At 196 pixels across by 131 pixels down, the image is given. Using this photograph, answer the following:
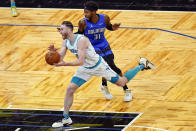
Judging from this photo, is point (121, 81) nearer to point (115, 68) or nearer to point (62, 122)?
point (115, 68)

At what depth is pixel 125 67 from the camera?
1180 centimetres

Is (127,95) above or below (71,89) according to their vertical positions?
below

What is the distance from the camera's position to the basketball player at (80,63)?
8703 millimetres

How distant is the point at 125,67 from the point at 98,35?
2.18 m

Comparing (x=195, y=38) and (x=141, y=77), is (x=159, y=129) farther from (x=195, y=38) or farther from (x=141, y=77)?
(x=195, y=38)

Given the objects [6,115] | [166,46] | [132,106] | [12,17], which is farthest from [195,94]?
[12,17]

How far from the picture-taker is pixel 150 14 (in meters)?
14.6

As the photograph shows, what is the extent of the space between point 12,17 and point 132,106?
6.44m

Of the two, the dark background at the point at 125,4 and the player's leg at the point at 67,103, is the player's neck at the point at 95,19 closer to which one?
the player's leg at the point at 67,103

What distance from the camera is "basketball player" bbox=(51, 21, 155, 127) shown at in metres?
8.70

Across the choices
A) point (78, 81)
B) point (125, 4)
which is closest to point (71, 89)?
point (78, 81)

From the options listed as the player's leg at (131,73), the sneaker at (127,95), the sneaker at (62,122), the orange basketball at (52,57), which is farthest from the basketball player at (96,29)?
the sneaker at (62,122)

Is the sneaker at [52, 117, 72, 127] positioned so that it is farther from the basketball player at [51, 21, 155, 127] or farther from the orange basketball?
the orange basketball

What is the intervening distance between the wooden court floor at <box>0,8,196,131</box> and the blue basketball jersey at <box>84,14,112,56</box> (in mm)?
1133
